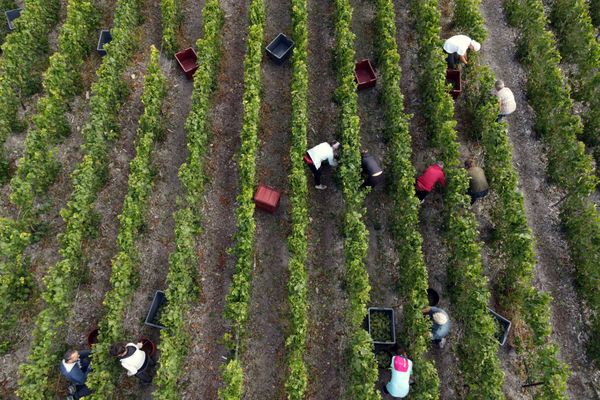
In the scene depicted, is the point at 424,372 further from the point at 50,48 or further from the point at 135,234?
the point at 50,48

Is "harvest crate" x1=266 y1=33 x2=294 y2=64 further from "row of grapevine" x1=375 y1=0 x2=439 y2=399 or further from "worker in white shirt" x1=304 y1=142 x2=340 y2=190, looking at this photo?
"worker in white shirt" x1=304 y1=142 x2=340 y2=190

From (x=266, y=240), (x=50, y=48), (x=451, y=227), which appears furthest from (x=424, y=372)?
(x=50, y=48)

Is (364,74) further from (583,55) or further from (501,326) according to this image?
(501,326)

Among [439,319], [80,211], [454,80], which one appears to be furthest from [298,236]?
[454,80]

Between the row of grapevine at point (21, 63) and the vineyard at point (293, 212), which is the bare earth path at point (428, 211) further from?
the row of grapevine at point (21, 63)

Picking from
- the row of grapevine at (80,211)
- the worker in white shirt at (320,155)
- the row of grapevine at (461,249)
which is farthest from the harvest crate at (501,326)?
the row of grapevine at (80,211)

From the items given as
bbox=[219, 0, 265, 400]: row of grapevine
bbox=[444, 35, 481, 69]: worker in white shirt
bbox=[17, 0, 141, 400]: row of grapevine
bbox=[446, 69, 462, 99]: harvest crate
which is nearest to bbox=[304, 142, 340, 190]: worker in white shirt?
bbox=[219, 0, 265, 400]: row of grapevine
